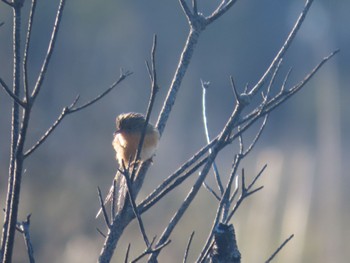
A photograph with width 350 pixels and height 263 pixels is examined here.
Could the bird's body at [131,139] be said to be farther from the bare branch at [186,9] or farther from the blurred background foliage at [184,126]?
the blurred background foliage at [184,126]

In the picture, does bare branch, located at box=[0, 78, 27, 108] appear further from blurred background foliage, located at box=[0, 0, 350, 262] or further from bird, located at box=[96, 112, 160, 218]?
blurred background foliage, located at box=[0, 0, 350, 262]

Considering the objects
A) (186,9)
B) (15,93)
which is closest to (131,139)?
(186,9)

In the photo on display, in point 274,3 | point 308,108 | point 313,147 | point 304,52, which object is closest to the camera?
point 313,147

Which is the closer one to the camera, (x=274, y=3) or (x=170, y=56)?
(x=170, y=56)

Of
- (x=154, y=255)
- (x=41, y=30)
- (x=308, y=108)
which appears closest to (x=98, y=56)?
(x=41, y=30)

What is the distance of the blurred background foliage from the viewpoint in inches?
427

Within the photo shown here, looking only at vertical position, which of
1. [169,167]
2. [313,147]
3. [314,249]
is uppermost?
[313,147]

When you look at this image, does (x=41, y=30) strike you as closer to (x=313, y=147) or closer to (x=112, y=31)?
(x=112, y=31)

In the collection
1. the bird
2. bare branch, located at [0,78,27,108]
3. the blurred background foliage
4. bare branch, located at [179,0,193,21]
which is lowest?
bare branch, located at [0,78,27,108]

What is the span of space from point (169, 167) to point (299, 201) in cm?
202

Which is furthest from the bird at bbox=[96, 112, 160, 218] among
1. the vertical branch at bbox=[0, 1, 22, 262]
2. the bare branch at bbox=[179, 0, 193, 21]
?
the vertical branch at bbox=[0, 1, 22, 262]

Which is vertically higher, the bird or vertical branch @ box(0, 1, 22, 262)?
the bird

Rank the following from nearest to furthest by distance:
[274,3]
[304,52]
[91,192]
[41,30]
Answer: [91,192] < [41,30] < [304,52] < [274,3]

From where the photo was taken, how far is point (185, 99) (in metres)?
16.5
